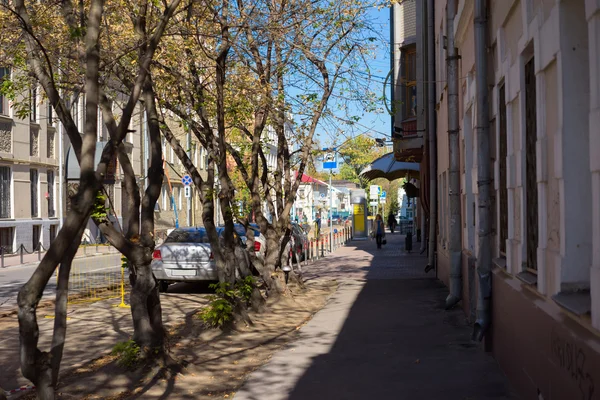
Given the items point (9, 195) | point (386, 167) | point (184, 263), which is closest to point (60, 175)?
point (9, 195)

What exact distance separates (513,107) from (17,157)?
27.2 meters

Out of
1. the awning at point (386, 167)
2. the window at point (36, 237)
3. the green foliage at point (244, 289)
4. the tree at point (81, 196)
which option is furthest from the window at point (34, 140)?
the tree at point (81, 196)

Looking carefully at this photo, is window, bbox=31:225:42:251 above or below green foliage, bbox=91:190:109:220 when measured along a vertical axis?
below

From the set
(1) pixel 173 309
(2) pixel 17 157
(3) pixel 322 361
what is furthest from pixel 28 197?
(3) pixel 322 361

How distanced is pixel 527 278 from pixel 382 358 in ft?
9.54

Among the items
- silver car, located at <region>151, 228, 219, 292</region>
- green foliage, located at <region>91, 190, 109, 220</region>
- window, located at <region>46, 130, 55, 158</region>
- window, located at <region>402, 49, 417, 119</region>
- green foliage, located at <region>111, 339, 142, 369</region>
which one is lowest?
green foliage, located at <region>111, 339, 142, 369</region>

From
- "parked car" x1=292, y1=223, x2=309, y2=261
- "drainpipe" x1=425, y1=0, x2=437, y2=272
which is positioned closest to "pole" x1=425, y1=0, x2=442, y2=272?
"drainpipe" x1=425, y1=0, x2=437, y2=272

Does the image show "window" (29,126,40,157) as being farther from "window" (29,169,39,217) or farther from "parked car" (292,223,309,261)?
"parked car" (292,223,309,261)

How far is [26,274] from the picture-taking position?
22.5 metres

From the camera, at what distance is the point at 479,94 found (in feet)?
30.5

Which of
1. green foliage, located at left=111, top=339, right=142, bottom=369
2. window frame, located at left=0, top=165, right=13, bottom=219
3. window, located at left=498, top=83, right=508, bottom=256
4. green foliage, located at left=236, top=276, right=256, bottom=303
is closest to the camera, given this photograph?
green foliage, located at left=111, top=339, right=142, bottom=369

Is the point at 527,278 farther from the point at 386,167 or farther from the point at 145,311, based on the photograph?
the point at 386,167

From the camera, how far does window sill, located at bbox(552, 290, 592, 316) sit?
4.71 m

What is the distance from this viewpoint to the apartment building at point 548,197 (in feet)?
14.9
